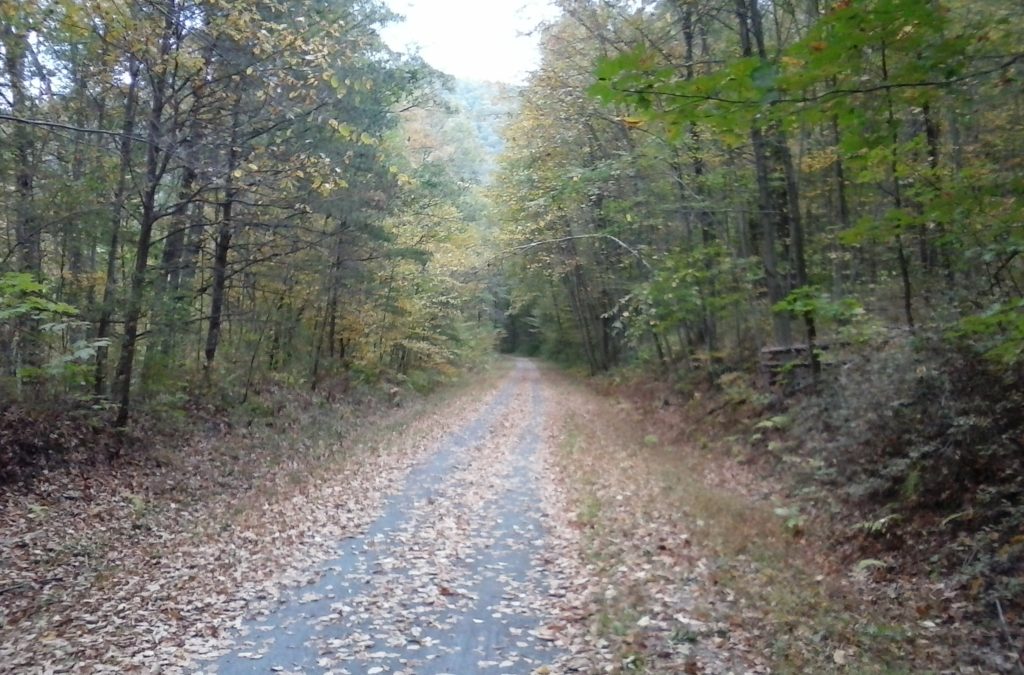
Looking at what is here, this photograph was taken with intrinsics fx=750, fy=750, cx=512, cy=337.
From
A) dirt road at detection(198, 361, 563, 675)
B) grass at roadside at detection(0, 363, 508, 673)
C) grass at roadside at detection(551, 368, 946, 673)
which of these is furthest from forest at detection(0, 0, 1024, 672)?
dirt road at detection(198, 361, 563, 675)

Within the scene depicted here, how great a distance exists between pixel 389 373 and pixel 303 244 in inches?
456

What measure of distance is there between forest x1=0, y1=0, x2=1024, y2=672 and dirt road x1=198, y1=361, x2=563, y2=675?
363cm

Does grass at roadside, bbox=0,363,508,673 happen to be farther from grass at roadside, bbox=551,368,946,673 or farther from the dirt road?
grass at roadside, bbox=551,368,946,673

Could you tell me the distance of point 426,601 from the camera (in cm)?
737

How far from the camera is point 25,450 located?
36.4 ft

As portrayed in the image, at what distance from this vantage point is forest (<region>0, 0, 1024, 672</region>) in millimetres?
6496

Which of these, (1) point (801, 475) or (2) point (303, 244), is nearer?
(1) point (801, 475)

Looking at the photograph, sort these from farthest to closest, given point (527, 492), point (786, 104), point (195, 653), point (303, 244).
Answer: point (303, 244)
point (527, 492)
point (195, 653)
point (786, 104)

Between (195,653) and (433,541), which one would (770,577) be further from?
(195,653)

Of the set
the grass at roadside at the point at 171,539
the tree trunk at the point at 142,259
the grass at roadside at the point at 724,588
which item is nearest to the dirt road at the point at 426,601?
the grass at roadside at the point at 171,539

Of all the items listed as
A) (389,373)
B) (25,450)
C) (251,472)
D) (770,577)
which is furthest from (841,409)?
(389,373)

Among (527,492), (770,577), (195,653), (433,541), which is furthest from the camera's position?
(527,492)

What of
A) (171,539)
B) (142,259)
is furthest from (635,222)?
(171,539)

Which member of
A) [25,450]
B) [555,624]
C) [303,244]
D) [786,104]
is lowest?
[555,624]
